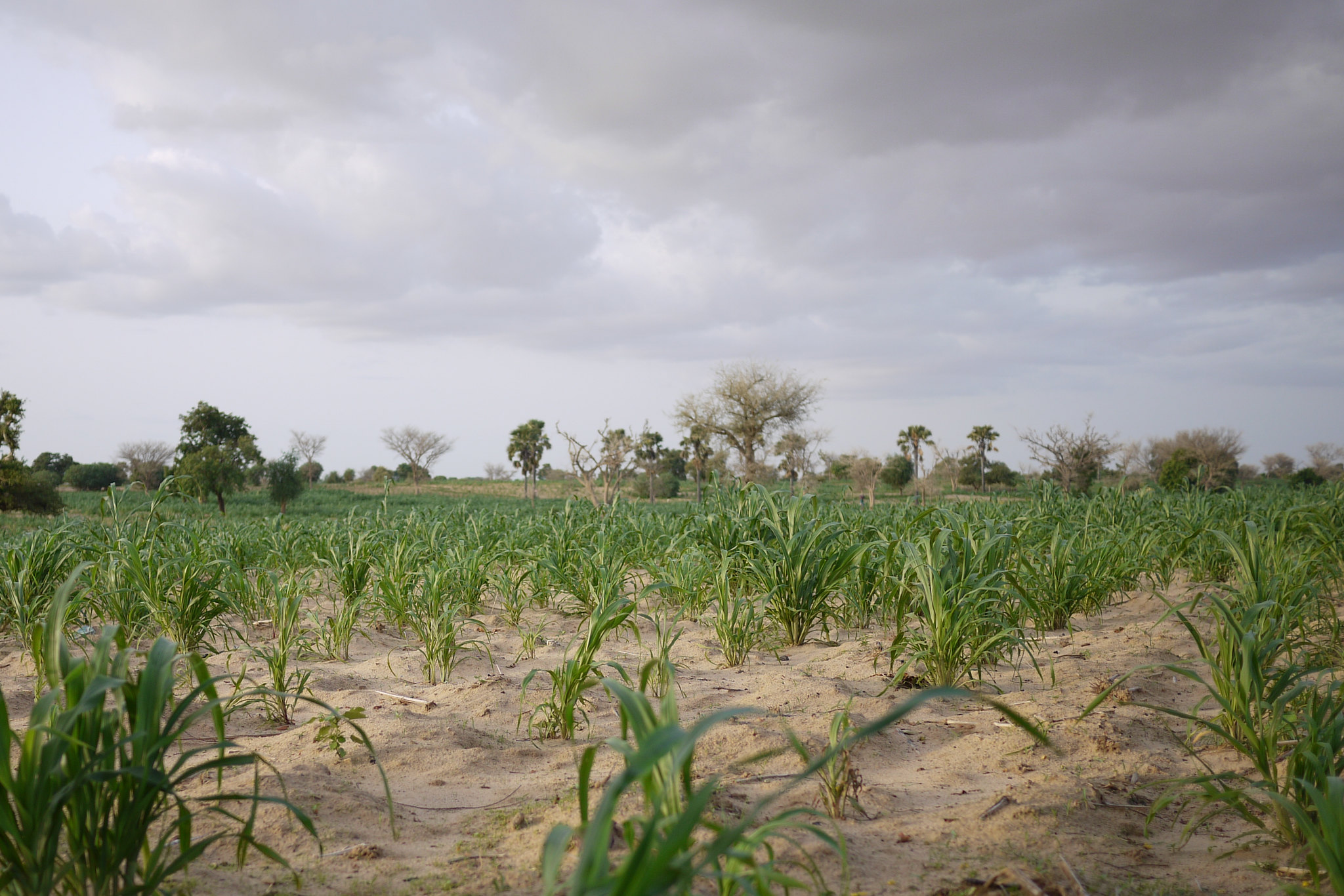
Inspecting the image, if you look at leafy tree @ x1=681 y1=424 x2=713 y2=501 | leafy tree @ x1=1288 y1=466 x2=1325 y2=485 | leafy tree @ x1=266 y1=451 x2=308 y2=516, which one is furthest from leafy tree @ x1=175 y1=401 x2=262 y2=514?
leafy tree @ x1=1288 y1=466 x2=1325 y2=485

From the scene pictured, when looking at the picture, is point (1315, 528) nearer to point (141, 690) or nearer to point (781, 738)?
point (781, 738)

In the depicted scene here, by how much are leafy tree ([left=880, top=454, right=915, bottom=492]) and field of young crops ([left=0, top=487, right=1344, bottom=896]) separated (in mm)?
43329

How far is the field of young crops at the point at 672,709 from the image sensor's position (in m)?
1.61

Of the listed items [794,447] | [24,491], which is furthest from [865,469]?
[24,491]

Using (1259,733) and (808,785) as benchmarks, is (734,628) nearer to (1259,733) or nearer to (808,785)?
(808,785)

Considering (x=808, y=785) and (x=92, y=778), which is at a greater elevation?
(x=92, y=778)

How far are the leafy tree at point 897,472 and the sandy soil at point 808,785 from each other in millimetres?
46076

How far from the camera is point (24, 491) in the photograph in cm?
2217

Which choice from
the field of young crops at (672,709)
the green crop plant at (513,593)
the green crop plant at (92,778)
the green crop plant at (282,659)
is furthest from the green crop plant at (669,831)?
the green crop plant at (513,593)

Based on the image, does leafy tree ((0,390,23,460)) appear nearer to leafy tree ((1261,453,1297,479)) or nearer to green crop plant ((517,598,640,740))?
green crop plant ((517,598,640,740))

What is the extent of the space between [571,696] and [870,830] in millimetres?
1321

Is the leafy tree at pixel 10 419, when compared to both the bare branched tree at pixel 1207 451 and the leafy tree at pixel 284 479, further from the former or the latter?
the bare branched tree at pixel 1207 451

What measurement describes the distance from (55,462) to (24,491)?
43709mm

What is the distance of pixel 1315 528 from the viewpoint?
541 cm
